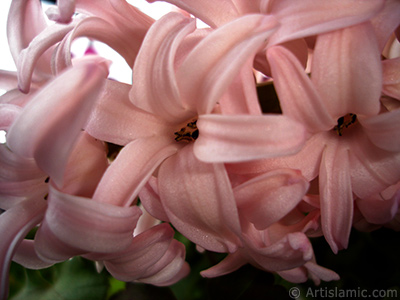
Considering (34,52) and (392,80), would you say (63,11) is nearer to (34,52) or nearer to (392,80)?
(34,52)

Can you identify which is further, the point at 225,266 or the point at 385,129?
the point at 225,266

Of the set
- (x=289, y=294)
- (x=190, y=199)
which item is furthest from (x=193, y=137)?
(x=289, y=294)

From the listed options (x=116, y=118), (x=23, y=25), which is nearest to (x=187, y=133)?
(x=116, y=118)

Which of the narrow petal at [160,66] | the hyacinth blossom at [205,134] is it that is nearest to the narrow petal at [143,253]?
the hyacinth blossom at [205,134]

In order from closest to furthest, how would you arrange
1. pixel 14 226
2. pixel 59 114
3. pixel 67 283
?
pixel 59 114 < pixel 14 226 < pixel 67 283

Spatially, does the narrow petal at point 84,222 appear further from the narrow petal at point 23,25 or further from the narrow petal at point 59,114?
the narrow petal at point 23,25

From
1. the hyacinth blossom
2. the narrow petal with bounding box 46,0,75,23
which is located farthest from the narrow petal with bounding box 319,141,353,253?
the narrow petal with bounding box 46,0,75,23

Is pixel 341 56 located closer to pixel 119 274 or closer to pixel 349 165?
pixel 349 165
